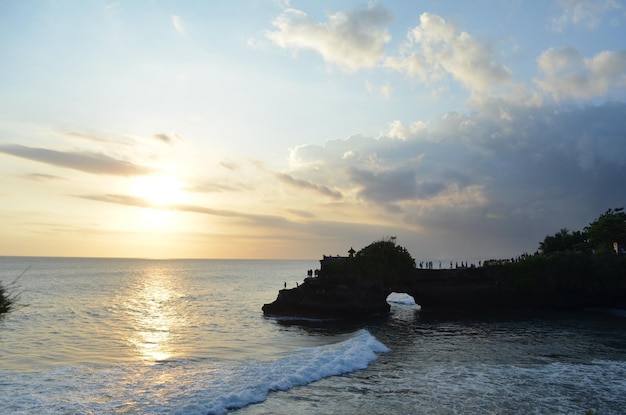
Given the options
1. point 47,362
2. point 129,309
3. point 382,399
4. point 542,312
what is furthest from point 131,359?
point 542,312

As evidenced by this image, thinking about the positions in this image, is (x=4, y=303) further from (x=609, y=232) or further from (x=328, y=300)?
(x=609, y=232)

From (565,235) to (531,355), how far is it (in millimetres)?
58766

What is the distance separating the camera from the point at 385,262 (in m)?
56.3

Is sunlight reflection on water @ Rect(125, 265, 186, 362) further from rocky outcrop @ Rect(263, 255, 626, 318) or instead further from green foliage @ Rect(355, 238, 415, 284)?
green foliage @ Rect(355, 238, 415, 284)

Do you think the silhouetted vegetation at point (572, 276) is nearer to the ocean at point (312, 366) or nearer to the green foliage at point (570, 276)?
the green foliage at point (570, 276)

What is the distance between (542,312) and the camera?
177ft

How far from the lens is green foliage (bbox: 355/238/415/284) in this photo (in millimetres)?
55312

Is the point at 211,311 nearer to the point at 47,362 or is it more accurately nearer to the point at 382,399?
the point at 47,362

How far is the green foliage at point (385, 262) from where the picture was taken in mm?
55312

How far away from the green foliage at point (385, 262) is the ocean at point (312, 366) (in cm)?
809

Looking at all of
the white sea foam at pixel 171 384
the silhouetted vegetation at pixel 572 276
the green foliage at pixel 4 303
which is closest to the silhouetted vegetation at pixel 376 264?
the silhouetted vegetation at pixel 572 276

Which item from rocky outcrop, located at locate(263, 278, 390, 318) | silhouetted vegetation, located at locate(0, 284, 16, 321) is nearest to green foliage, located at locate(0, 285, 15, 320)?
silhouetted vegetation, located at locate(0, 284, 16, 321)

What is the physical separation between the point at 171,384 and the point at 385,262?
123 ft

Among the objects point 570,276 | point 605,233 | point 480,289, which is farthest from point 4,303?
point 605,233
